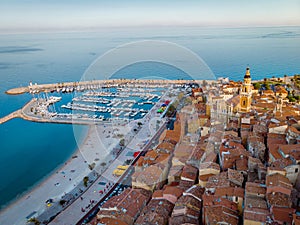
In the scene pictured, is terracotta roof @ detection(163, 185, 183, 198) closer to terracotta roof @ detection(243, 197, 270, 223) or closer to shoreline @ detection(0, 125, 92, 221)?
terracotta roof @ detection(243, 197, 270, 223)

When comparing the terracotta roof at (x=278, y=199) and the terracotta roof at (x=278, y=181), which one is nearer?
the terracotta roof at (x=278, y=199)

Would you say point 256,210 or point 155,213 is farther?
point 155,213

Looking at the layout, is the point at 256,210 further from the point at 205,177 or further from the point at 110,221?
the point at 110,221

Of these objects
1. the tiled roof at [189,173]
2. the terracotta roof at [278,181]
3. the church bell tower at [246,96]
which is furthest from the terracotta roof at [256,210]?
the church bell tower at [246,96]

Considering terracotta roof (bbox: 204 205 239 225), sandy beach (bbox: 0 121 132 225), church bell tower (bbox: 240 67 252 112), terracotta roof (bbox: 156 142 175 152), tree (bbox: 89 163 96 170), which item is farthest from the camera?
church bell tower (bbox: 240 67 252 112)

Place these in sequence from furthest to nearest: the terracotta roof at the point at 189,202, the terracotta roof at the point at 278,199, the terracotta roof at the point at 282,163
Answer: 1. the terracotta roof at the point at 282,163
2. the terracotta roof at the point at 189,202
3. the terracotta roof at the point at 278,199

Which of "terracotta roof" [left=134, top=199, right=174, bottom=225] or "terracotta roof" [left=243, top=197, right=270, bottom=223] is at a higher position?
"terracotta roof" [left=243, top=197, right=270, bottom=223]

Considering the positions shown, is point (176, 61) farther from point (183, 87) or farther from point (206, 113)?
point (206, 113)

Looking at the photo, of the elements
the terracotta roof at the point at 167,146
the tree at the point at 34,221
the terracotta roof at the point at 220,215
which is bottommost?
the tree at the point at 34,221

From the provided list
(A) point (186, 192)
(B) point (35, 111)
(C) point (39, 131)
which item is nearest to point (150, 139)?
(A) point (186, 192)

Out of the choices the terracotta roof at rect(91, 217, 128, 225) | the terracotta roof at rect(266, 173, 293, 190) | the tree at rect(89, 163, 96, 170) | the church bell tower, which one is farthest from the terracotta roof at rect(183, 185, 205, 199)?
the church bell tower

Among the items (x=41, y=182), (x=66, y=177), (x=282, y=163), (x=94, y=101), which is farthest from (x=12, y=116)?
(x=282, y=163)

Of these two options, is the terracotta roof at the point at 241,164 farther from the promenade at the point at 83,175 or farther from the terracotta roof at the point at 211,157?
the promenade at the point at 83,175
